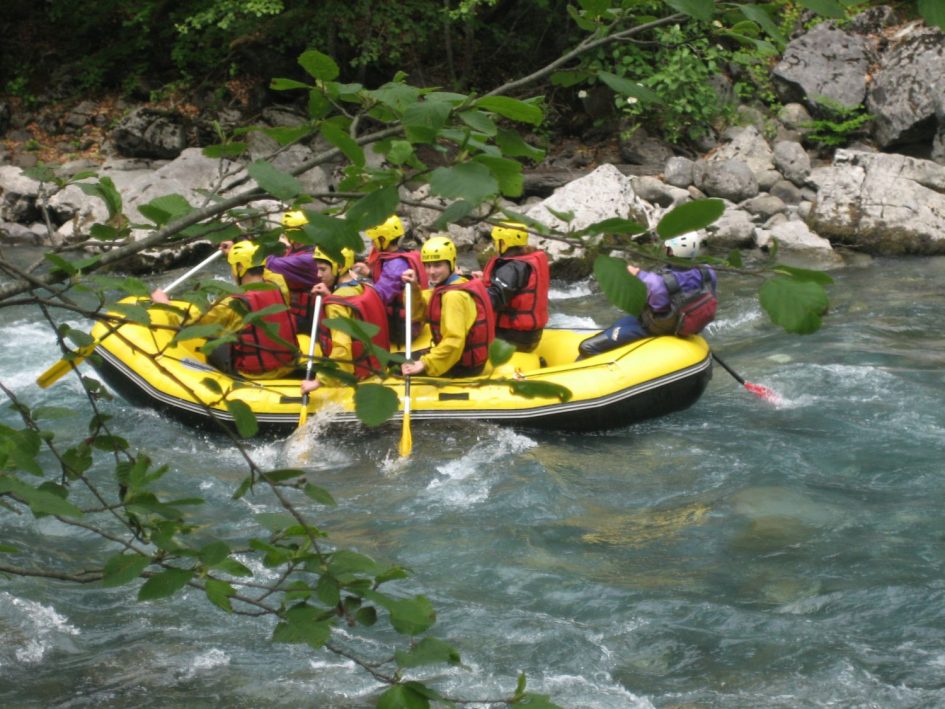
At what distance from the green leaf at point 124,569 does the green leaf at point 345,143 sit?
2.56 feet

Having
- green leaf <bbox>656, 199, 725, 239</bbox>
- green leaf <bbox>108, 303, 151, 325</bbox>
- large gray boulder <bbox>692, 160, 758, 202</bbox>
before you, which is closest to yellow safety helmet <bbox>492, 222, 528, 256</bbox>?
green leaf <bbox>108, 303, 151, 325</bbox>

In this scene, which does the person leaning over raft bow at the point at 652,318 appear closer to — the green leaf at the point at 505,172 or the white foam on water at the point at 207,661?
the white foam on water at the point at 207,661

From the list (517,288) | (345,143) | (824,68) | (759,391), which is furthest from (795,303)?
(824,68)

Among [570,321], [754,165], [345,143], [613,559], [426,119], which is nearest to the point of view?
[426,119]

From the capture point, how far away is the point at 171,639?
440cm

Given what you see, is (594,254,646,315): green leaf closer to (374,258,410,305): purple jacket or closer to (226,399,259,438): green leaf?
(226,399,259,438): green leaf

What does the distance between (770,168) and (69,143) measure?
9521 millimetres

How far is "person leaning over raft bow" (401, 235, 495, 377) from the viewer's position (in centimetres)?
674

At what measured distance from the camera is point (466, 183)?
142 cm

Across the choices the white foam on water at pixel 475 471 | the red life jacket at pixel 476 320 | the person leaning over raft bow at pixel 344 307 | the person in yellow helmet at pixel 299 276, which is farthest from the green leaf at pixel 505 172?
the person in yellow helmet at pixel 299 276

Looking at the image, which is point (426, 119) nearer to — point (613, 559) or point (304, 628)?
point (304, 628)

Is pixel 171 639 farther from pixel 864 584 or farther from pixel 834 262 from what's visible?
pixel 834 262

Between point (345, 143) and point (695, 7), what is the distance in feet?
1.76

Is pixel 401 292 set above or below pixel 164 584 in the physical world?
below
